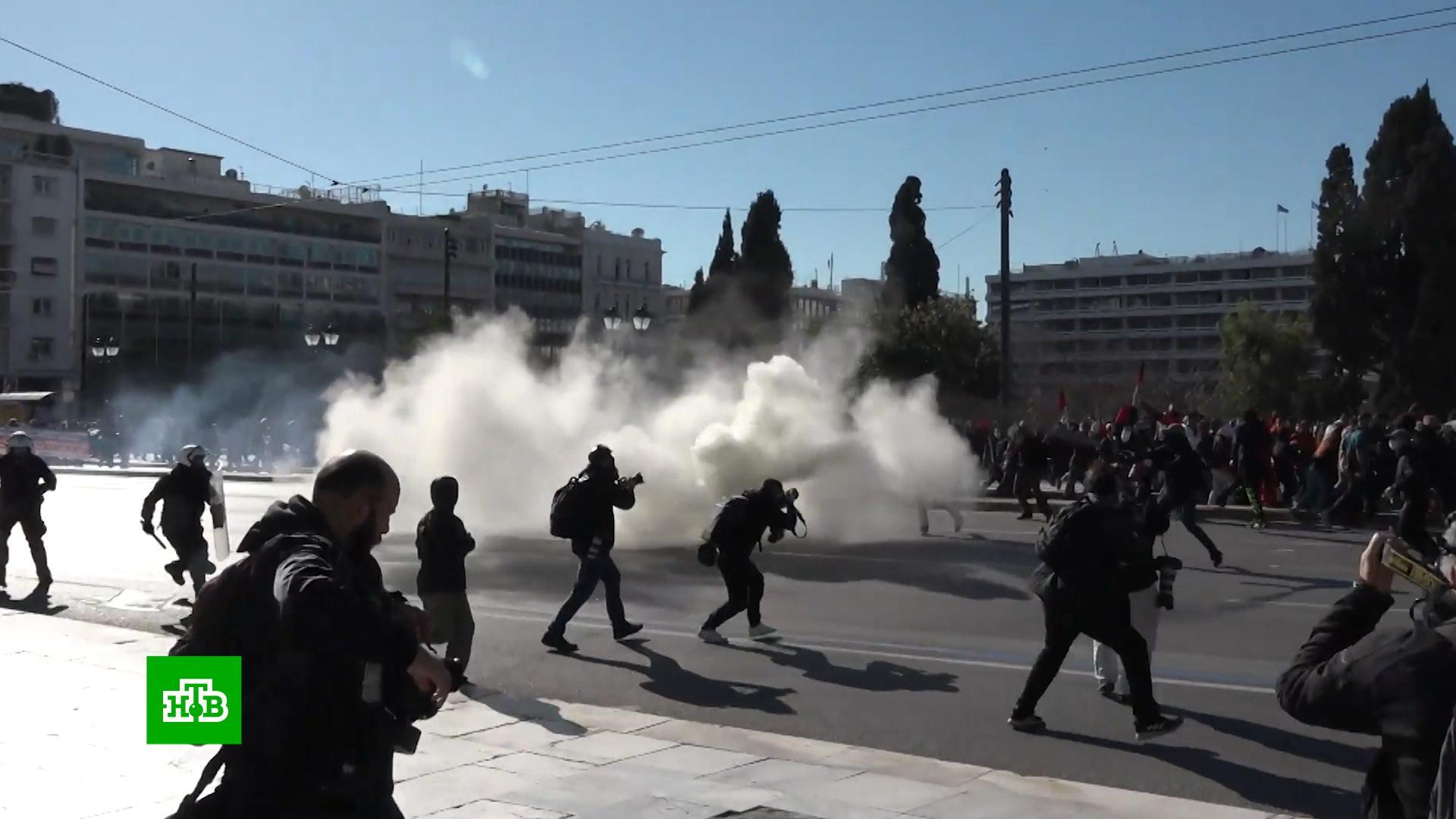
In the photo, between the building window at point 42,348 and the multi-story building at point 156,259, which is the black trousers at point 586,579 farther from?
the building window at point 42,348

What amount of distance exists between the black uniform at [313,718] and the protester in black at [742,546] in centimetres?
805

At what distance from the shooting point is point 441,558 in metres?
9.66

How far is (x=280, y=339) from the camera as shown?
80.0 metres

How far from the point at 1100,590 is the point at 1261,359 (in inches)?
2319

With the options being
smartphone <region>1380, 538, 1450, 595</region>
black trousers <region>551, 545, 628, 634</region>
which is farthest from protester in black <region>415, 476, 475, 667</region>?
smartphone <region>1380, 538, 1450, 595</region>

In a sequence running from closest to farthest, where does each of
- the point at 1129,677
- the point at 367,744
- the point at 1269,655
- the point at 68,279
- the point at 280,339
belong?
the point at 367,744
the point at 1129,677
the point at 1269,655
the point at 68,279
the point at 280,339

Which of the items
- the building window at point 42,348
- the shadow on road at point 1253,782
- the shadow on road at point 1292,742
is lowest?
the shadow on road at point 1253,782

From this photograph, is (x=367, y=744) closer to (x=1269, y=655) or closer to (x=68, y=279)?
(x=1269, y=655)

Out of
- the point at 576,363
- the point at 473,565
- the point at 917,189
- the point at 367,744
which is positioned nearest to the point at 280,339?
the point at 917,189

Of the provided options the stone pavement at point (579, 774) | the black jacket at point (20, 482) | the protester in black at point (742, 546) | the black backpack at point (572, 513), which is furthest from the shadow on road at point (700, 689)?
the black jacket at point (20, 482)

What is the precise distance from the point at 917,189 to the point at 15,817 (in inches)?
2090

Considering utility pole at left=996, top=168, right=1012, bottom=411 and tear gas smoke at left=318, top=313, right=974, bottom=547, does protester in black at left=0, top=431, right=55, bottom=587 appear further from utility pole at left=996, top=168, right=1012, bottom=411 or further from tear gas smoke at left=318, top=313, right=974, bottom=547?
utility pole at left=996, top=168, right=1012, bottom=411

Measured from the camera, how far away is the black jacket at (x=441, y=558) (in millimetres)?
9648

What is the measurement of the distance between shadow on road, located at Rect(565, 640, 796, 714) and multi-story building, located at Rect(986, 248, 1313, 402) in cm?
10799
